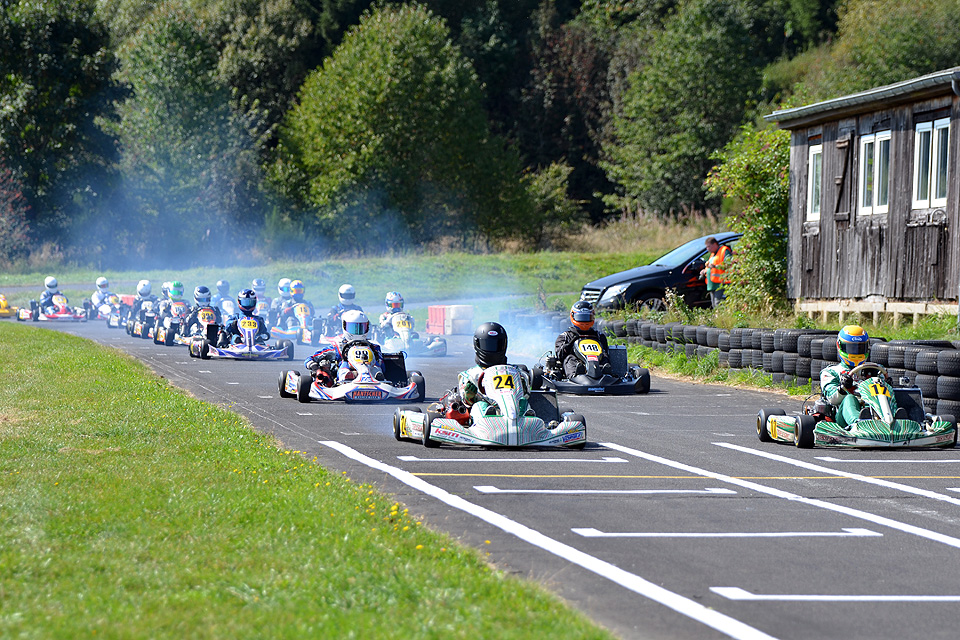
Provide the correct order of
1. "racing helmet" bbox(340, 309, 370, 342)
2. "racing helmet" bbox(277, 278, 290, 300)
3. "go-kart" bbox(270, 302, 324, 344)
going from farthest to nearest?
"racing helmet" bbox(277, 278, 290, 300), "go-kart" bbox(270, 302, 324, 344), "racing helmet" bbox(340, 309, 370, 342)

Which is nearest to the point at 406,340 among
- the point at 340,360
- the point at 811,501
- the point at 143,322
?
the point at 340,360

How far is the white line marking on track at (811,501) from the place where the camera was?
25.1ft

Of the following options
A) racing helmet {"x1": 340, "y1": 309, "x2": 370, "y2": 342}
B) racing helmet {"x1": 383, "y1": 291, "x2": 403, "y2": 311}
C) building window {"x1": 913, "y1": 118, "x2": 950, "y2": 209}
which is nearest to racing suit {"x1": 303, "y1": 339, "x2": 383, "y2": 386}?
racing helmet {"x1": 340, "y1": 309, "x2": 370, "y2": 342}

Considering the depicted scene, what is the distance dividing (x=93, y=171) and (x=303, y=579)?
2084 inches

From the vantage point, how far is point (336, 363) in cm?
1570

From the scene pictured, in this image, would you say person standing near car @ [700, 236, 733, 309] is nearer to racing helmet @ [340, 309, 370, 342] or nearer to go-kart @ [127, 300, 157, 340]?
racing helmet @ [340, 309, 370, 342]

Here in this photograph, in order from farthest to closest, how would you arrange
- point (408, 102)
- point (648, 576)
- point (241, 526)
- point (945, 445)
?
point (408, 102) < point (945, 445) < point (241, 526) < point (648, 576)

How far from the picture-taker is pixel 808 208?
74.8 feet

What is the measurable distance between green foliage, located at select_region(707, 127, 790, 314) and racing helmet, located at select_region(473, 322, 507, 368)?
40.2ft

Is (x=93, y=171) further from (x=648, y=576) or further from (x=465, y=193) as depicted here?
(x=648, y=576)

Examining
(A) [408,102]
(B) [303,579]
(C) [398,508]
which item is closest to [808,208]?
(C) [398,508]

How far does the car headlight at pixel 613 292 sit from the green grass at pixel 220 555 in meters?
15.6

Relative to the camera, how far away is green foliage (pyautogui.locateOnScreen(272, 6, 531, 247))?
5284cm

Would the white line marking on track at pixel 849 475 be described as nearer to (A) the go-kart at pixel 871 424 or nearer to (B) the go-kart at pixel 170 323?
(A) the go-kart at pixel 871 424
